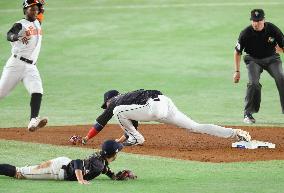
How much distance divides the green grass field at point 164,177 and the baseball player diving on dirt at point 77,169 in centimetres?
9

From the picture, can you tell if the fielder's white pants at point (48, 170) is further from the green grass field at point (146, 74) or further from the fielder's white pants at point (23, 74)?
the fielder's white pants at point (23, 74)

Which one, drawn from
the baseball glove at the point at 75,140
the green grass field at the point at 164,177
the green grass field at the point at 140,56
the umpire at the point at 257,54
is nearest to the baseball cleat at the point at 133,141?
the green grass field at the point at 164,177

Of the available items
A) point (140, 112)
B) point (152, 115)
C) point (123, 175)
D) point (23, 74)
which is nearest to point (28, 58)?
point (23, 74)

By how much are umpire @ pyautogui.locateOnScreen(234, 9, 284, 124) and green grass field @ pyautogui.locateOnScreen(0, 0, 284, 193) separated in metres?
0.46

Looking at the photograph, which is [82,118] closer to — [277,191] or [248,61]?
[248,61]

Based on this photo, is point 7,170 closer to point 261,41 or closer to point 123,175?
point 123,175

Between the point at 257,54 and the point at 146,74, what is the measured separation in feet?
21.6

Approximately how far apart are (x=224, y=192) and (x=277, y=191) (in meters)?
0.54

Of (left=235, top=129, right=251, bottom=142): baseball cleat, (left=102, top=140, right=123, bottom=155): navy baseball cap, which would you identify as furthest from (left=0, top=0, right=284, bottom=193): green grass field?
(left=235, top=129, right=251, bottom=142): baseball cleat

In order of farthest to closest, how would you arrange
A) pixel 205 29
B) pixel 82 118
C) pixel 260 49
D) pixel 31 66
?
pixel 205 29 → pixel 82 118 → pixel 260 49 → pixel 31 66

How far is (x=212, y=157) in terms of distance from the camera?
12.8 meters

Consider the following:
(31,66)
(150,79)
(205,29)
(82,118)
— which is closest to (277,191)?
(31,66)

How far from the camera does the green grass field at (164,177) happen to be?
10.1 m

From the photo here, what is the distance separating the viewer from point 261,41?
54.7 ft
